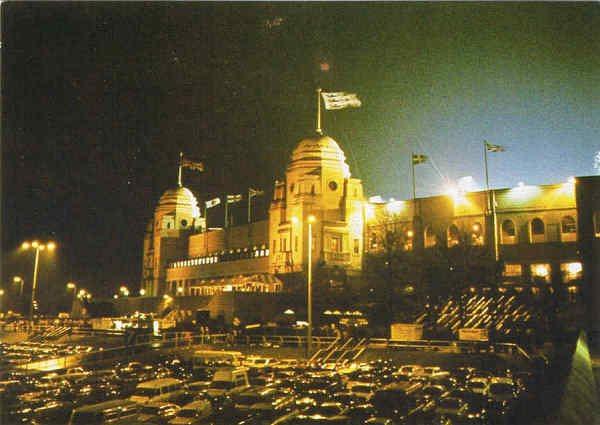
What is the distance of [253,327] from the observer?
50.4 m

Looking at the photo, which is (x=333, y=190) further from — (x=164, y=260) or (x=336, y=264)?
(x=164, y=260)

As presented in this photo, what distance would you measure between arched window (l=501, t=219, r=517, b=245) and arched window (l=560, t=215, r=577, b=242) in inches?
198

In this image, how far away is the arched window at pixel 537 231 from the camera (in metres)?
62.3

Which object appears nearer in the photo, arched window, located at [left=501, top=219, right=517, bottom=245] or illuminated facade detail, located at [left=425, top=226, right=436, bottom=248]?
arched window, located at [left=501, top=219, right=517, bottom=245]

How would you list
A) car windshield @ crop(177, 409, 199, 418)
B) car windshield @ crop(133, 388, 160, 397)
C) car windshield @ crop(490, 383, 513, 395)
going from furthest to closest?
car windshield @ crop(133, 388, 160, 397), car windshield @ crop(490, 383, 513, 395), car windshield @ crop(177, 409, 199, 418)

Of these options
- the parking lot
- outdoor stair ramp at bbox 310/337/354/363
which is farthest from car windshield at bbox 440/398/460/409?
outdoor stair ramp at bbox 310/337/354/363

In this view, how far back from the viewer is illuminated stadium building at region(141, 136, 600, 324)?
5950cm

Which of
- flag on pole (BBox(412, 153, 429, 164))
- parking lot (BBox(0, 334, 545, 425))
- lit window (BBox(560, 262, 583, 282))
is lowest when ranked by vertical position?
parking lot (BBox(0, 334, 545, 425))

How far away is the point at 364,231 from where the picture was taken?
77125 millimetres

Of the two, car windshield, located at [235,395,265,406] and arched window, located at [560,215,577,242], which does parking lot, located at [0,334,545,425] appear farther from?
arched window, located at [560,215,577,242]

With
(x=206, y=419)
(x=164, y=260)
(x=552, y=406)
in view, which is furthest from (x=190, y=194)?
(x=552, y=406)

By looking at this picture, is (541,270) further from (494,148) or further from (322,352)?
(322,352)

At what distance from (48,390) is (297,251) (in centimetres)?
4878

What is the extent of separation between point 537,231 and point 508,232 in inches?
124
